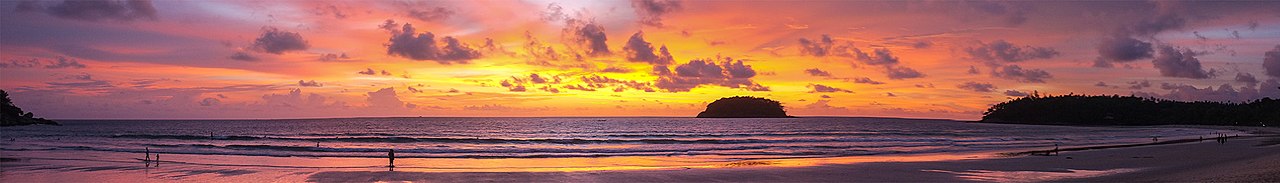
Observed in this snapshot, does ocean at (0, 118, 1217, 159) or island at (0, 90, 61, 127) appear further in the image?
island at (0, 90, 61, 127)

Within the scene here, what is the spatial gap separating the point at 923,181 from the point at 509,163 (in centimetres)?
1982

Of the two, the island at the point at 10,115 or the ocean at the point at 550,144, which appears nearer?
the ocean at the point at 550,144

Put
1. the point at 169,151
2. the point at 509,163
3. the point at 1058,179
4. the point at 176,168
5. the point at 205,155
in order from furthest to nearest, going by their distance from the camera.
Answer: the point at 169,151 < the point at 205,155 < the point at 509,163 < the point at 176,168 < the point at 1058,179

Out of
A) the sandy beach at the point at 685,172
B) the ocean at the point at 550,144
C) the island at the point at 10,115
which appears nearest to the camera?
the sandy beach at the point at 685,172

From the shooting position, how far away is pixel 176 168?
1339 inches

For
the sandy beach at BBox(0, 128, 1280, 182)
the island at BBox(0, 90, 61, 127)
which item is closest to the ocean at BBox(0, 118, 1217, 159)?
the sandy beach at BBox(0, 128, 1280, 182)

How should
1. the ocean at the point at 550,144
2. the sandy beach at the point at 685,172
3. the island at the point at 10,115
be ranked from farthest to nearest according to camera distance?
1. the island at the point at 10,115
2. the ocean at the point at 550,144
3. the sandy beach at the point at 685,172

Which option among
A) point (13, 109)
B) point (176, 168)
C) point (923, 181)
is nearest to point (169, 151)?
point (176, 168)

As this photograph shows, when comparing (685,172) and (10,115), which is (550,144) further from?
(10,115)

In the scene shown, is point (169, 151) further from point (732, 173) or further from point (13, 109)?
point (13, 109)

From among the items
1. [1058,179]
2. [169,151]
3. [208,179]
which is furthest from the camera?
[169,151]

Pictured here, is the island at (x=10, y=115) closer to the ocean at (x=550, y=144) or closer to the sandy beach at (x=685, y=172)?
the ocean at (x=550, y=144)

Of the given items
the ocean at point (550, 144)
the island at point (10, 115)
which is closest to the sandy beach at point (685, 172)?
the ocean at point (550, 144)

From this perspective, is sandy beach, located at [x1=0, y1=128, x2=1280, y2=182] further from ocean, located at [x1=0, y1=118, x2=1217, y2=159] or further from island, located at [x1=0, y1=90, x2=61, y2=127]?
island, located at [x1=0, y1=90, x2=61, y2=127]
